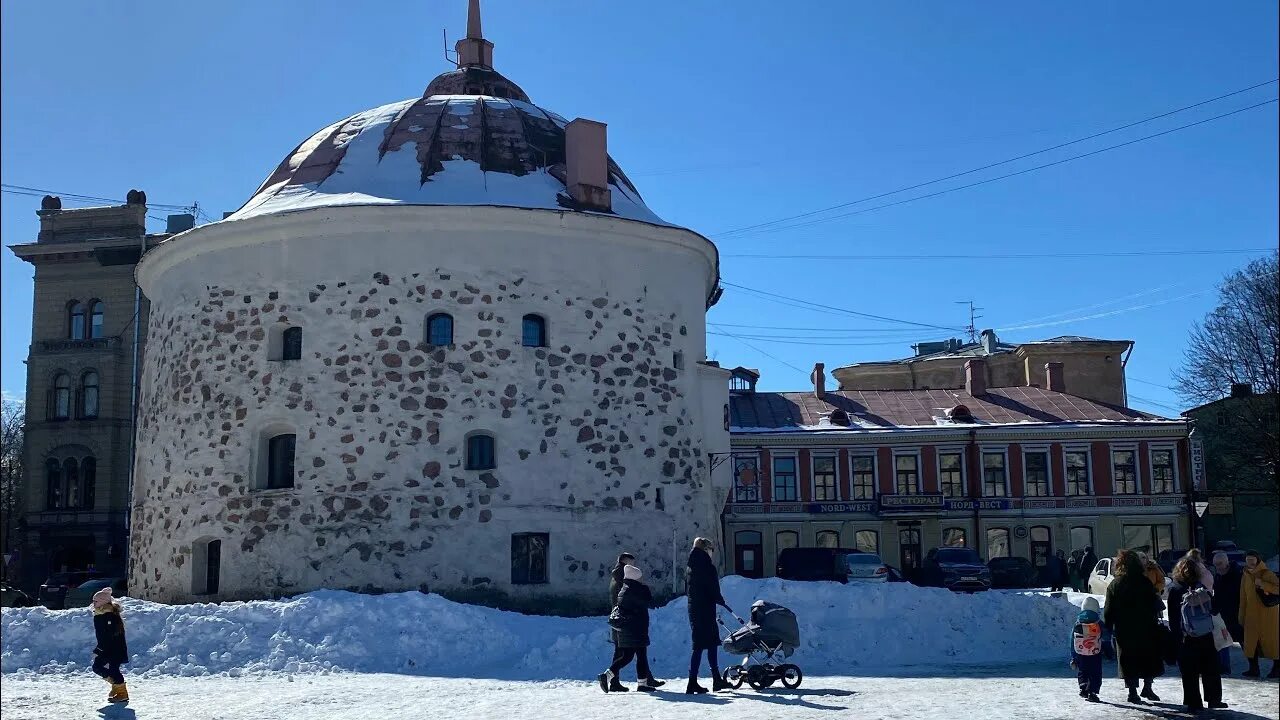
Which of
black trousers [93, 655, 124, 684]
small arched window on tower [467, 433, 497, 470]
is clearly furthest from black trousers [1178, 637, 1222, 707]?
small arched window on tower [467, 433, 497, 470]

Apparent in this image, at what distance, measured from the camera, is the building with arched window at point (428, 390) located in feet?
71.9

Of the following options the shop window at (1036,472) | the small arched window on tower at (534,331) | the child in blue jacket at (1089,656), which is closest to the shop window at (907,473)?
the shop window at (1036,472)

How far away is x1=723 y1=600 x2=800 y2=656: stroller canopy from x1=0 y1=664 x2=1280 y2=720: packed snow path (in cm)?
49

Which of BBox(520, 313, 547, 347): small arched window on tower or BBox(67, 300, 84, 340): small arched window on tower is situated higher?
BBox(67, 300, 84, 340): small arched window on tower

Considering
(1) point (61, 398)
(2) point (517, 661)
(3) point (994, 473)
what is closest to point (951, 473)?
(3) point (994, 473)

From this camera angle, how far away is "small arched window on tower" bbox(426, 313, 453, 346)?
74.3 feet

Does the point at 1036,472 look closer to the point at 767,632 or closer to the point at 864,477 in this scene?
the point at 864,477

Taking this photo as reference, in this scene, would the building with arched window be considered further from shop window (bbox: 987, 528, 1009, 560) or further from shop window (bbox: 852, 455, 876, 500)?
shop window (bbox: 987, 528, 1009, 560)

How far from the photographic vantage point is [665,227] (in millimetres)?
24516

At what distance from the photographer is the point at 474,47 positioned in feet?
102

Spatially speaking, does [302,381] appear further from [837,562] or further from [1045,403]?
[1045,403]

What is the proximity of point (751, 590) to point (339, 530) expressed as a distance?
7.27m

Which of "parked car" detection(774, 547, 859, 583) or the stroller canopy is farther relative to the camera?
"parked car" detection(774, 547, 859, 583)

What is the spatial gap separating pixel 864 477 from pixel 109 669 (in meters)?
31.4
